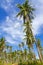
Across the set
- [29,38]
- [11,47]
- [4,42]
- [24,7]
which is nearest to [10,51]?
[11,47]

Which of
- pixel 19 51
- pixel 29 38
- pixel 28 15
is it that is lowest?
pixel 29 38

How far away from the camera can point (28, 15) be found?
4472 cm

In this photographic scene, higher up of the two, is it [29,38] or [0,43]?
[0,43]

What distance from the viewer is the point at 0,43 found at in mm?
71375

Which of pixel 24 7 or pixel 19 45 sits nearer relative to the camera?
pixel 24 7

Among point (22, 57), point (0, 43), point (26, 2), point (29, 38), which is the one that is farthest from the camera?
point (22, 57)

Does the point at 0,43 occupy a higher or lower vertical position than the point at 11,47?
lower

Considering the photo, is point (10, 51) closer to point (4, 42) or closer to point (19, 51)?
point (19, 51)

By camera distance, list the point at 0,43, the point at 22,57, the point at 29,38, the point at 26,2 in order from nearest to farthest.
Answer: the point at 26,2, the point at 29,38, the point at 0,43, the point at 22,57

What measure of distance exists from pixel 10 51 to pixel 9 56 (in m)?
3.02

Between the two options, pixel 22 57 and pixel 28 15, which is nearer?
pixel 28 15

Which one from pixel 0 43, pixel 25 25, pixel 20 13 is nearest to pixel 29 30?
pixel 25 25

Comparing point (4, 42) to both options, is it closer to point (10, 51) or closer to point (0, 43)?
point (0, 43)

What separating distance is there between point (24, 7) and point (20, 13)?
6.03 feet
